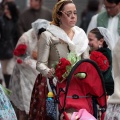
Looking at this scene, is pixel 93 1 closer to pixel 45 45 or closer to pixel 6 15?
pixel 6 15

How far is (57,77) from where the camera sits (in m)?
7.88

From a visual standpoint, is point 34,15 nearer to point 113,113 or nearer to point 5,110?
point 113,113

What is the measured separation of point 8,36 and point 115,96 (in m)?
5.66

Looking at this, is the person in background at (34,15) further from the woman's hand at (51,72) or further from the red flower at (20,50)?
the woman's hand at (51,72)

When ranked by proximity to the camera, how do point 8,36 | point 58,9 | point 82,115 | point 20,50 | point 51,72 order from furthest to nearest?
point 8,36, point 20,50, point 58,9, point 51,72, point 82,115

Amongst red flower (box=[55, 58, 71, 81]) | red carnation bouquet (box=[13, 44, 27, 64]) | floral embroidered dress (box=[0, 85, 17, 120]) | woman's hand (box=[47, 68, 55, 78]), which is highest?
red flower (box=[55, 58, 71, 81])

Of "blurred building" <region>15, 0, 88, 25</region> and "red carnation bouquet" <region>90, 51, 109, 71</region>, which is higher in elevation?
"red carnation bouquet" <region>90, 51, 109, 71</region>

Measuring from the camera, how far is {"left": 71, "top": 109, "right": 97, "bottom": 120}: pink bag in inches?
305

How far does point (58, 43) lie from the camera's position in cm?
841

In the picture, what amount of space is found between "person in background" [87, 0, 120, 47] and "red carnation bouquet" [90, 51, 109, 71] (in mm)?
2031

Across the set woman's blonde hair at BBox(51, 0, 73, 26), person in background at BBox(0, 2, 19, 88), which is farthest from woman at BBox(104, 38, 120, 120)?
person in background at BBox(0, 2, 19, 88)

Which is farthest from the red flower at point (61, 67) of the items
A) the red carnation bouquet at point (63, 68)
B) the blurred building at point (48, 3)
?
the blurred building at point (48, 3)

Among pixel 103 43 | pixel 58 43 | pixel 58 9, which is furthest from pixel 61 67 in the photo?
pixel 103 43

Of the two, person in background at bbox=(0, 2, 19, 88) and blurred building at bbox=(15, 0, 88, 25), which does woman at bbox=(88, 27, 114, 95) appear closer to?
person in background at bbox=(0, 2, 19, 88)
